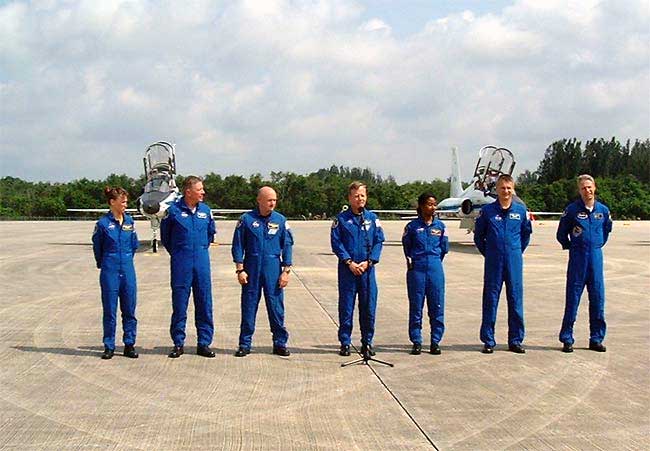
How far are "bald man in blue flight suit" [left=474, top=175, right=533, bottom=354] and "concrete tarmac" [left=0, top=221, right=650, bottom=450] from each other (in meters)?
0.27

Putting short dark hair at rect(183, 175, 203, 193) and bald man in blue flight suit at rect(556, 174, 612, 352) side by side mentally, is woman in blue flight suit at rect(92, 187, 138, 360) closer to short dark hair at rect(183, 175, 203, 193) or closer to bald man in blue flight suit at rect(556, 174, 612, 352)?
short dark hair at rect(183, 175, 203, 193)

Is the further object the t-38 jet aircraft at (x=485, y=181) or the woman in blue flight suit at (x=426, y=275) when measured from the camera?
the t-38 jet aircraft at (x=485, y=181)

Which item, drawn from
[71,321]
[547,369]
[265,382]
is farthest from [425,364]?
[71,321]

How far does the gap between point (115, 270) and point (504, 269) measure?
14.6 ft

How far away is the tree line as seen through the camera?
3445 inches

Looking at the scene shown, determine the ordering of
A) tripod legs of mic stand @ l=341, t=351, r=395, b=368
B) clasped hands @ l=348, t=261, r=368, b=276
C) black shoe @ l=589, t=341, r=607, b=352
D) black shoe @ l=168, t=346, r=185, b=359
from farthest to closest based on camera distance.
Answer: black shoe @ l=589, t=341, r=607, b=352, black shoe @ l=168, t=346, r=185, b=359, clasped hands @ l=348, t=261, r=368, b=276, tripod legs of mic stand @ l=341, t=351, r=395, b=368

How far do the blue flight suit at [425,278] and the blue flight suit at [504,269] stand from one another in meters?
0.56

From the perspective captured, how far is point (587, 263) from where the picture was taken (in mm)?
7855

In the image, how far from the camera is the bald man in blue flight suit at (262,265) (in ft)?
25.1

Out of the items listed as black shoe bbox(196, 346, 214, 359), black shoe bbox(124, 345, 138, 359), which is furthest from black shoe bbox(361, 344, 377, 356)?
black shoe bbox(124, 345, 138, 359)

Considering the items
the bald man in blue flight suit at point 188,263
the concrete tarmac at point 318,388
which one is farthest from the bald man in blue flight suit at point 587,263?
the bald man in blue flight suit at point 188,263

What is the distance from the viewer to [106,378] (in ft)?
21.8

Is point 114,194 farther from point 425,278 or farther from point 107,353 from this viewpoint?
point 425,278

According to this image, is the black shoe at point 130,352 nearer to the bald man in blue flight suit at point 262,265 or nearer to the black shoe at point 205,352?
the black shoe at point 205,352
